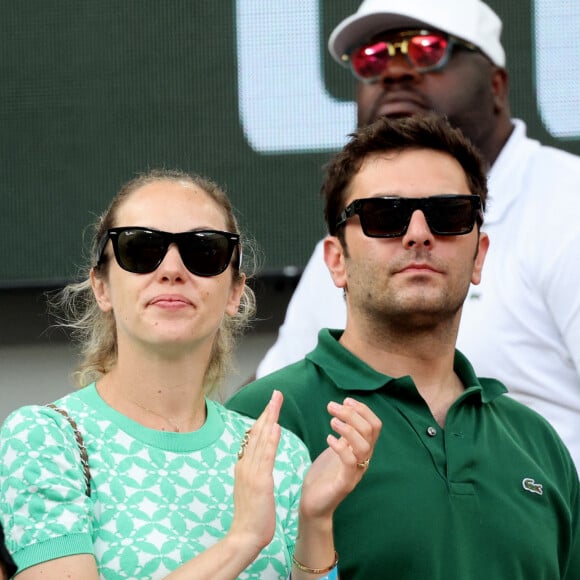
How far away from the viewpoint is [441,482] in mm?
2348

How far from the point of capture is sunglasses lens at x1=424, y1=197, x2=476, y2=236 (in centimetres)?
251

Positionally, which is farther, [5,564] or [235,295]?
[235,295]

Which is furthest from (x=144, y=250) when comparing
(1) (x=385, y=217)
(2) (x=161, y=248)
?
(1) (x=385, y=217)

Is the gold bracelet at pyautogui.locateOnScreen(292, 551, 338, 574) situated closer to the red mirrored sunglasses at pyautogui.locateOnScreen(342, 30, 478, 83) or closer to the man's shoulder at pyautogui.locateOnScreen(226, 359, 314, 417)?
the man's shoulder at pyautogui.locateOnScreen(226, 359, 314, 417)

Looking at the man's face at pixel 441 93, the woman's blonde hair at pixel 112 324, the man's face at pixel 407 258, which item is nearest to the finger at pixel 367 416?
the woman's blonde hair at pixel 112 324

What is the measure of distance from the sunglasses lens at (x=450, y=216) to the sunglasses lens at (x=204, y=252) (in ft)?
1.56

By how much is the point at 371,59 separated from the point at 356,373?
4.27 feet

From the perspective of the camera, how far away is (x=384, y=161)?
260 centimetres

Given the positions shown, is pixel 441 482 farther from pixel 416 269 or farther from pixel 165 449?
pixel 165 449

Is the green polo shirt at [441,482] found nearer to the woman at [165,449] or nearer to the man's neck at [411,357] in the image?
the man's neck at [411,357]

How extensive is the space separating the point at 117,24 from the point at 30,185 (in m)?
0.51

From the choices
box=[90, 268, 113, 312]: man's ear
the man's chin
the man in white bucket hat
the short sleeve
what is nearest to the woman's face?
box=[90, 268, 113, 312]: man's ear

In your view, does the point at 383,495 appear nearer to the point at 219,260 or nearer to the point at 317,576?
the point at 317,576

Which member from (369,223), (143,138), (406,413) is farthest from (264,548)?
(143,138)
